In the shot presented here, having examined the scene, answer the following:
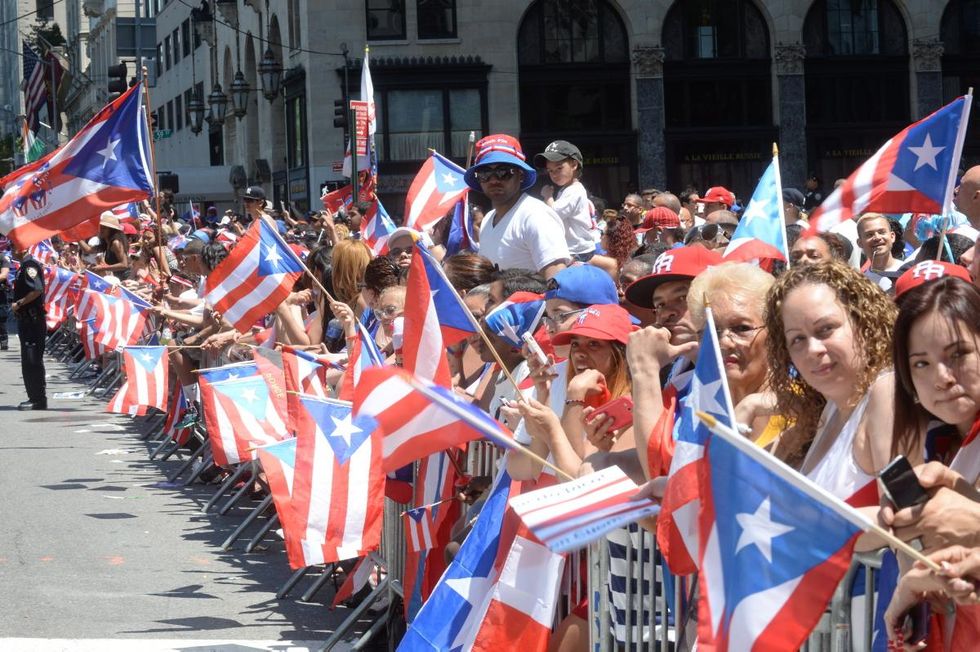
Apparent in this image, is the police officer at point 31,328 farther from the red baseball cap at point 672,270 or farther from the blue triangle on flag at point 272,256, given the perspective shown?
the red baseball cap at point 672,270

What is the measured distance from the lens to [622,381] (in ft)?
18.3

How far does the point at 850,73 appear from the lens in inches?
1572

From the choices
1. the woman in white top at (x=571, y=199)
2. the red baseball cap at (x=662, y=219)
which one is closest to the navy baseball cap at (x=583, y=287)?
the woman in white top at (x=571, y=199)

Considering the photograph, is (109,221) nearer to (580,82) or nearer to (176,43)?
(580,82)

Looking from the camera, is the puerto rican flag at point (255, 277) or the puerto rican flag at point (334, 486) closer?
the puerto rican flag at point (334, 486)

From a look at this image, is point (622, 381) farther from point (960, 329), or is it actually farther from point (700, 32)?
point (700, 32)

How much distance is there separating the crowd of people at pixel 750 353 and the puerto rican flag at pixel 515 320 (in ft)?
0.14

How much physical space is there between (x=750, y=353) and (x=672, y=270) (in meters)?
0.96

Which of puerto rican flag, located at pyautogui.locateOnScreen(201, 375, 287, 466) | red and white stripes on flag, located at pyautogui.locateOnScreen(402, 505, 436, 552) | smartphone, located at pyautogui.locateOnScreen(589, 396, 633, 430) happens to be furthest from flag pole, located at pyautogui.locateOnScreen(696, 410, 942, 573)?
puerto rican flag, located at pyautogui.locateOnScreen(201, 375, 287, 466)

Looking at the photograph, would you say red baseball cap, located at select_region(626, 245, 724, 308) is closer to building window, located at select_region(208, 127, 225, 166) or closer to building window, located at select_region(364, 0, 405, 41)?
building window, located at select_region(364, 0, 405, 41)

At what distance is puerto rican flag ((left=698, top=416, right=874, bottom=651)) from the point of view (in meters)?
3.09

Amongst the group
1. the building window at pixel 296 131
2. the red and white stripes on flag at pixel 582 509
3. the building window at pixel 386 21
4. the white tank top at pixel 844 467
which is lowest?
the red and white stripes on flag at pixel 582 509

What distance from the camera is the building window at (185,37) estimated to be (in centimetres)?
6157

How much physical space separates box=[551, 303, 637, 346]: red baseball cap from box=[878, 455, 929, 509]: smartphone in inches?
95.6
